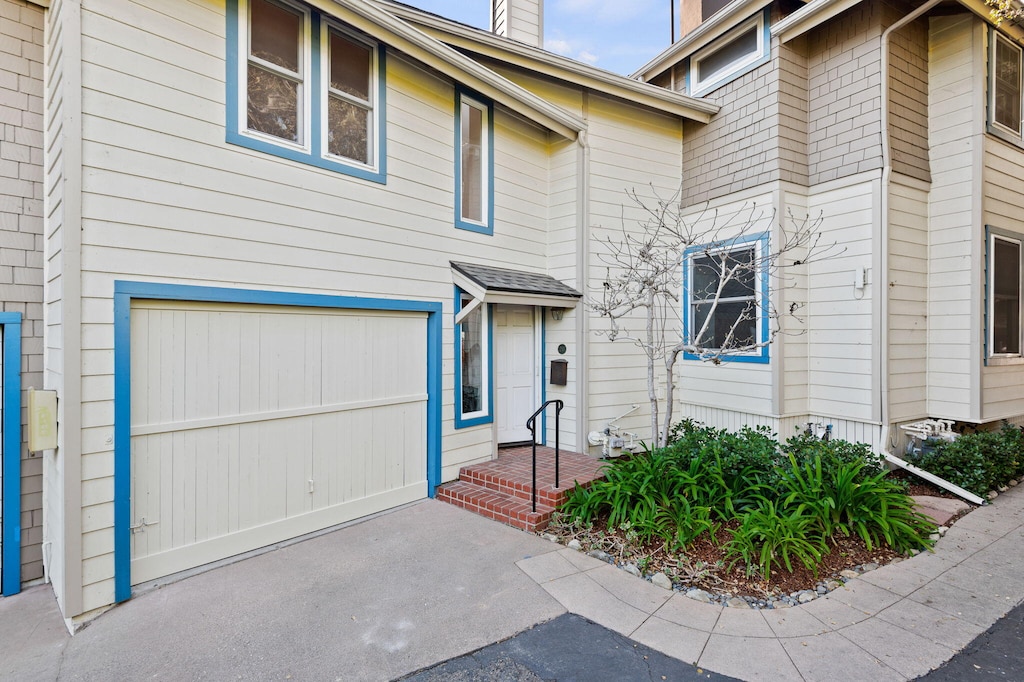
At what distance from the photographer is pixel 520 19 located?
7918mm

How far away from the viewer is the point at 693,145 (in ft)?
24.7

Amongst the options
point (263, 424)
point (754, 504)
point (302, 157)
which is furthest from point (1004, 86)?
point (263, 424)

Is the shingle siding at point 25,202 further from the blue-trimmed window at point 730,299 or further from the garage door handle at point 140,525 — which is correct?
the blue-trimmed window at point 730,299

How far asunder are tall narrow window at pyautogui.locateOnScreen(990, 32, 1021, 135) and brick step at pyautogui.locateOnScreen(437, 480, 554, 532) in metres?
7.24

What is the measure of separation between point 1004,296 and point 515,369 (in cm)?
634

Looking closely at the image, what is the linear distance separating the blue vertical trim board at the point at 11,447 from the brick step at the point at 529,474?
12.3 feet

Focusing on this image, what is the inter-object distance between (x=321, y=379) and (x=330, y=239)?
131 cm

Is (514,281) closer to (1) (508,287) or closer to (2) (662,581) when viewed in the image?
(1) (508,287)

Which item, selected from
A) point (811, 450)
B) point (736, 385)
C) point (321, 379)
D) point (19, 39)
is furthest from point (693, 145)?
point (19, 39)

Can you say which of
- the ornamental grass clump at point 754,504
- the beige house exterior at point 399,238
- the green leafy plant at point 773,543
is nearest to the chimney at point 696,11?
the beige house exterior at point 399,238

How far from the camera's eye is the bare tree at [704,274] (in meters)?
6.35

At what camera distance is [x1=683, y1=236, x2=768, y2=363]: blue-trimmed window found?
646 centimetres

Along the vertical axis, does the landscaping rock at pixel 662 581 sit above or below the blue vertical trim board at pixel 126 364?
below

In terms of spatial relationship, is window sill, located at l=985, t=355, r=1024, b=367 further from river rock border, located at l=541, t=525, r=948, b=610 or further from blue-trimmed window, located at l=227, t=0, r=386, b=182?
blue-trimmed window, located at l=227, t=0, r=386, b=182
